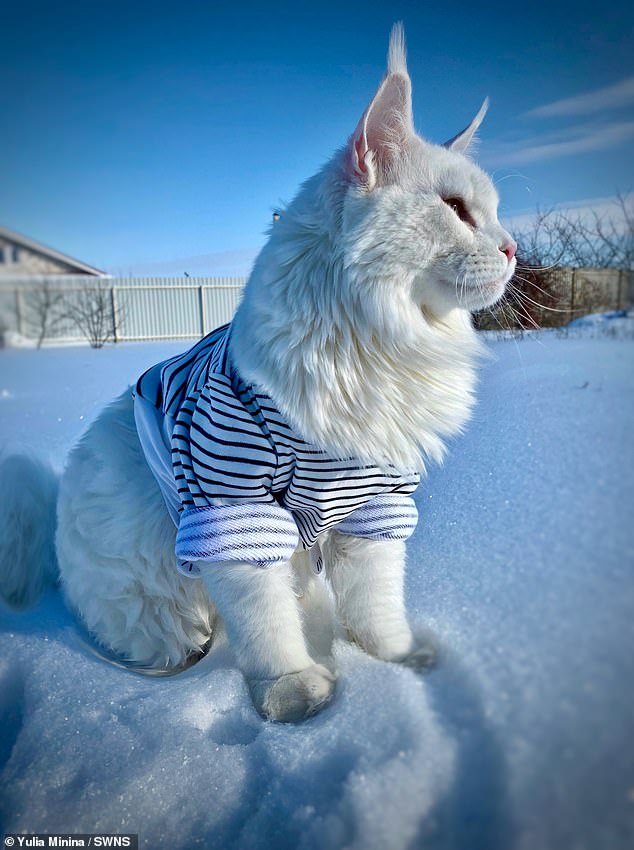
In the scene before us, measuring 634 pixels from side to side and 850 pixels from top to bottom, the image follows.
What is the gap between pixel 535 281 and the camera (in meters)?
0.93

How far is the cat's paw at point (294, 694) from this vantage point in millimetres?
824

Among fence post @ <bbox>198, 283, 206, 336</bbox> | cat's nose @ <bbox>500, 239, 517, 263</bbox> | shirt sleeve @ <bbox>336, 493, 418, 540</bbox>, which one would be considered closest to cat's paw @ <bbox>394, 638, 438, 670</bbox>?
shirt sleeve @ <bbox>336, 493, 418, 540</bbox>

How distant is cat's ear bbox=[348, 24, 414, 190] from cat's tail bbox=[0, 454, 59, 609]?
105 centimetres

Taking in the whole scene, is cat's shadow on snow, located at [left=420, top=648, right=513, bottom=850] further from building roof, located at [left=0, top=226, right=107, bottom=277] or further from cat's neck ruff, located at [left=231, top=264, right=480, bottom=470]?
building roof, located at [left=0, top=226, right=107, bottom=277]

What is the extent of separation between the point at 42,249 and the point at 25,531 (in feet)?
2.43

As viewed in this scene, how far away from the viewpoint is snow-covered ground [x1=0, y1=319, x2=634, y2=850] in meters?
0.49

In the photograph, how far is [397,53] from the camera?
2.55 ft

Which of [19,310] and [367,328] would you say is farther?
[19,310]

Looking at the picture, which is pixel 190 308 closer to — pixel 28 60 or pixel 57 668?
pixel 28 60

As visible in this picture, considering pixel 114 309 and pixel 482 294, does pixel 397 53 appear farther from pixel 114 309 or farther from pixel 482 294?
pixel 114 309

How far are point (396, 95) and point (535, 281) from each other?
38cm

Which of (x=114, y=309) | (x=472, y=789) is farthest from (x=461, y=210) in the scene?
(x=114, y=309)

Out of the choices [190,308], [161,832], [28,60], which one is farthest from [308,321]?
[190,308]

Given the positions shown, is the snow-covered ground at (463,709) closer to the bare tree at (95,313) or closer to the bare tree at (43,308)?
the bare tree at (43,308)
